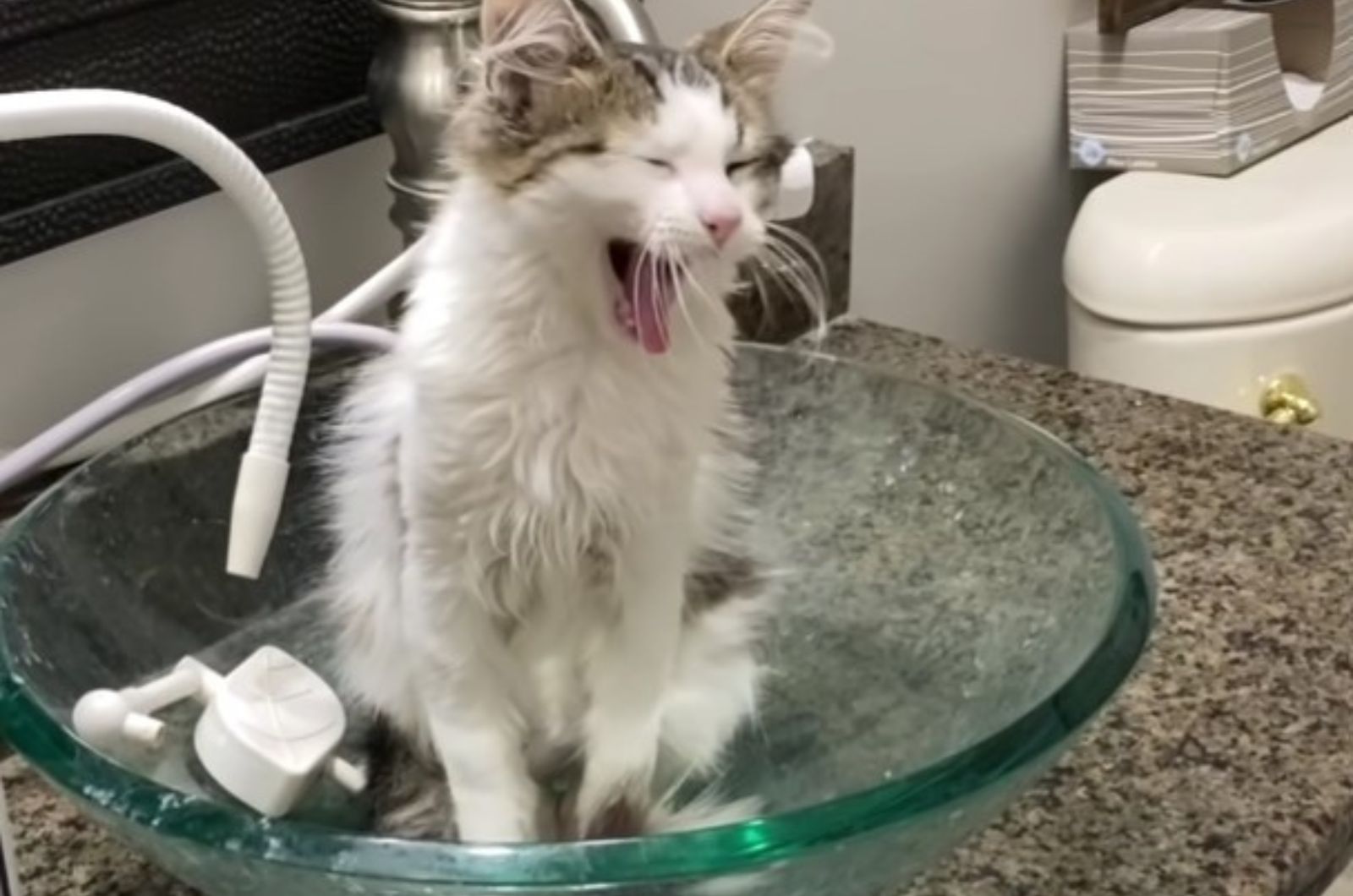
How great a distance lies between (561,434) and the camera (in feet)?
2.24

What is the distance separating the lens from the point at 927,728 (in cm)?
77

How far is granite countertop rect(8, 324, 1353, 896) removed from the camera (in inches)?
28.9

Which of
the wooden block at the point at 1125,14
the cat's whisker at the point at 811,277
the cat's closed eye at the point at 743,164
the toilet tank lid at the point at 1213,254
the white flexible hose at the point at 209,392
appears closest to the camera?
the cat's closed eye at the point at 743,164

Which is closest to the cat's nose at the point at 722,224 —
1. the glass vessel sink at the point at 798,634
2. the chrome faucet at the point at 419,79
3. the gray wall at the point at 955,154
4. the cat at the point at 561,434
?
the cat at the point at 561,434

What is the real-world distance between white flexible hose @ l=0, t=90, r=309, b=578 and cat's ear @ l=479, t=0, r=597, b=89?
0.56ft

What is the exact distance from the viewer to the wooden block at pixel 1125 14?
5.24ft

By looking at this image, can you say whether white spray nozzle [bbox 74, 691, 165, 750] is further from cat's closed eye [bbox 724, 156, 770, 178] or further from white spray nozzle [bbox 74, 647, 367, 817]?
cat's closed eye [bbox 724, 156, 770, 178]

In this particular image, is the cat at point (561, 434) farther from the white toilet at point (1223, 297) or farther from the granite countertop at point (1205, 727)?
the white toilet at point (1223, 297)

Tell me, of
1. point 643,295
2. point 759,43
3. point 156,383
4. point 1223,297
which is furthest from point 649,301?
point 1223,297

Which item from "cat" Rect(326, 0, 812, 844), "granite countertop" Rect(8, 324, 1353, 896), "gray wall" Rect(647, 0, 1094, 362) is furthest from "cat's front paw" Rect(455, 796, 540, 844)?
"gray wall" Rect(647, 0, 1094, 362)

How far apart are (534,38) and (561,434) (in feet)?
0.47

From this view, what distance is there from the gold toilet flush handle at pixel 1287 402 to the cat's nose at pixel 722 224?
3.05 ft

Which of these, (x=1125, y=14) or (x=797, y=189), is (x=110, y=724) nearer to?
(x=797, y=189)

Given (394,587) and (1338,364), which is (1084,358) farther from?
(394,587)
